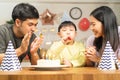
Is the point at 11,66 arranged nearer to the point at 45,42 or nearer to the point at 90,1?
the point at 45,42

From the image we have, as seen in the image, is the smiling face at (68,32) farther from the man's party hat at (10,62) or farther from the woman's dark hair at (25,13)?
the man's party hat at (10,62)

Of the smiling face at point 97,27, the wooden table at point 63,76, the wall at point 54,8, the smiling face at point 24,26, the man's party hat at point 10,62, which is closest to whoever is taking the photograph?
the wooden table at point 63,76

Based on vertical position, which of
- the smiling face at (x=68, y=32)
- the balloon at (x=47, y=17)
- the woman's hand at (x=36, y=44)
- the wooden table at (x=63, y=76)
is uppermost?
the balloon at (x=47, y=17)

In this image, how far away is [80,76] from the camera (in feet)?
3.50

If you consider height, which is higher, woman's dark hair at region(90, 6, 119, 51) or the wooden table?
woman's dark hair at region(90, 6, 119, 51)

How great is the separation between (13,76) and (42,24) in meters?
1.72

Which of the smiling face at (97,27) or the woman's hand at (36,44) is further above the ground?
the smiling face at (97,27)

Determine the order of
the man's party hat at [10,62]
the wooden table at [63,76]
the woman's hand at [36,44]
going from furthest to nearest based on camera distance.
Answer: the woman's hand at [36,44]
the man's party hat at [10,62]
the wooden table at [63,76]

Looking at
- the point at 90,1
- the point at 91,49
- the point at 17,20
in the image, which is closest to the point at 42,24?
the point at 90,1

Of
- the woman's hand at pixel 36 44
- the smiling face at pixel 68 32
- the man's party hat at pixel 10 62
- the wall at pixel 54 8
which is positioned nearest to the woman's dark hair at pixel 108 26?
the smiling face at pixel 68 32

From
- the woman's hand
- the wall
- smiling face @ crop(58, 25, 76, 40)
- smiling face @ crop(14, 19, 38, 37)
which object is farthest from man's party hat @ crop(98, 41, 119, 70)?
the wall

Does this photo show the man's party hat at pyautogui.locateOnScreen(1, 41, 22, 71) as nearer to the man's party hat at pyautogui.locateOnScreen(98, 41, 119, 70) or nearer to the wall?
the man's party hat at pyautogui.locateOnScreen(98, 41, 119, 70)

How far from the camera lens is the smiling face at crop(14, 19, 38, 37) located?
1.74 m

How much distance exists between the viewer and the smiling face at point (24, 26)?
174 centimetres
